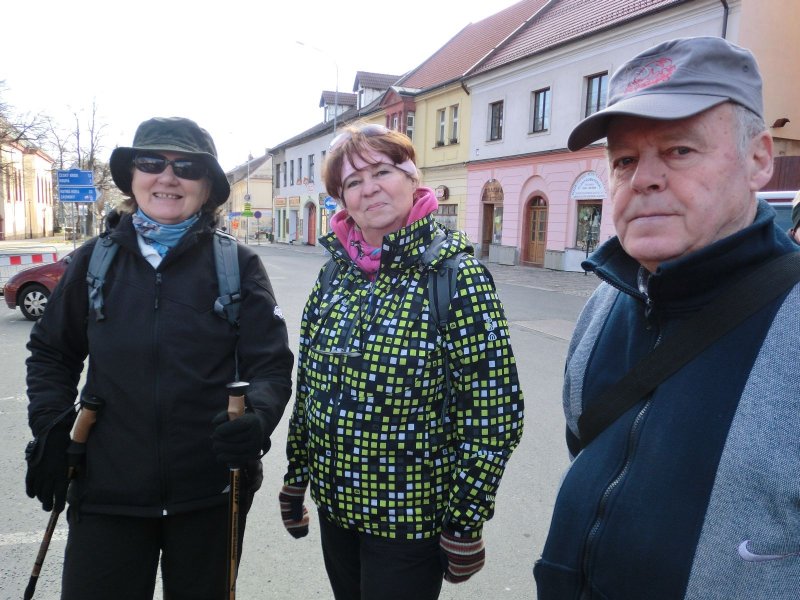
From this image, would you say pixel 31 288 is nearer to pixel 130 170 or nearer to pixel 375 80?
pixel 130 170

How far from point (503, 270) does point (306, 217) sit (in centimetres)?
2503

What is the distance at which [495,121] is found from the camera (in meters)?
22.9

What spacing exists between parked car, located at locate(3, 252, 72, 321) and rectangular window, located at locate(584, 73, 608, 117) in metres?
15.2

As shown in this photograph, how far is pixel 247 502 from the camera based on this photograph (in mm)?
2158

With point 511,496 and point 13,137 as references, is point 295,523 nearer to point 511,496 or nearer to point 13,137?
point 511,496

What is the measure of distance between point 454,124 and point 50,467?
25.3m

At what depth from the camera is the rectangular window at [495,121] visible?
73.8ft

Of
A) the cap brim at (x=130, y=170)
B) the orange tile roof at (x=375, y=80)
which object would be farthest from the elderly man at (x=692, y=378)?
the orange tile roof at (x=375, y=80)

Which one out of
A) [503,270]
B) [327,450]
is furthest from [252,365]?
[503,270]

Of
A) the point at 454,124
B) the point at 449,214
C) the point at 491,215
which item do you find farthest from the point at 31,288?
the point at 454,124

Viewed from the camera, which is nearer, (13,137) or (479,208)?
(479,208)

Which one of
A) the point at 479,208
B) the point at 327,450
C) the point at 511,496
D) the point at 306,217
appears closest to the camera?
the point at 327,450

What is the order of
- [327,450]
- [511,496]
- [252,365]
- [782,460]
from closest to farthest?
1. [782,460]
2. [327,450]
3. [252,365]
4. [511,496]

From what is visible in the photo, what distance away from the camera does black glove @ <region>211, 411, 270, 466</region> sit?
5.95 feet
